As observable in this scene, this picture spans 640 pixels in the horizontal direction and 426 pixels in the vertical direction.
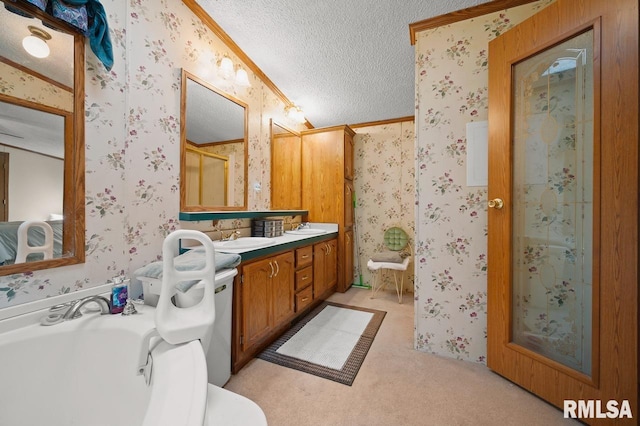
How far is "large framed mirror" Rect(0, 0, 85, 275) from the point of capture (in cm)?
99

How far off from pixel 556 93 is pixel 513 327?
1406 mm

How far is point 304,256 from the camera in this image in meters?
2.36

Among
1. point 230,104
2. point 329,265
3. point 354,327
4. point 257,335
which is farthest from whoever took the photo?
point 329,265

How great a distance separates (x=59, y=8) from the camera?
108 cm

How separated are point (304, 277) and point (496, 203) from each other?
5.38 feet

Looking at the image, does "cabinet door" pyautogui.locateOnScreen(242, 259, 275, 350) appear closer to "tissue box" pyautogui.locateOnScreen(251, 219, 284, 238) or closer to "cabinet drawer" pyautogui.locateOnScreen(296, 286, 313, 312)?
"cabinet drawer" pyautogui.locateOnScreen(296, 286, 313, 312)

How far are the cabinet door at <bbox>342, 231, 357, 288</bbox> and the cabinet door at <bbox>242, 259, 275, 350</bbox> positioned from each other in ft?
5.23

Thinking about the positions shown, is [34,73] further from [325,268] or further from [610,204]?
[610,204]

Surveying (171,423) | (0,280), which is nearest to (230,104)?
(0,280)

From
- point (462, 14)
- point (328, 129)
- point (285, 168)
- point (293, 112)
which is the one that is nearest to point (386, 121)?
A: point (328, 129)

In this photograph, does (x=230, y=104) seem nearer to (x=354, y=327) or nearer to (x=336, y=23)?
(x=336, y=23)

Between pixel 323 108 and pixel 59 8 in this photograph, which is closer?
pixel 59 8

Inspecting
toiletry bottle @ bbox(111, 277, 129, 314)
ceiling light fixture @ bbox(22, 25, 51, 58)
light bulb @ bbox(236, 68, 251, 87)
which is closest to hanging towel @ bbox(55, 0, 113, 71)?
ceiling light fixture @ bbox(22, 25, 51, 58)

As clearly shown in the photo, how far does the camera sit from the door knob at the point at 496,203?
1.54 metres
